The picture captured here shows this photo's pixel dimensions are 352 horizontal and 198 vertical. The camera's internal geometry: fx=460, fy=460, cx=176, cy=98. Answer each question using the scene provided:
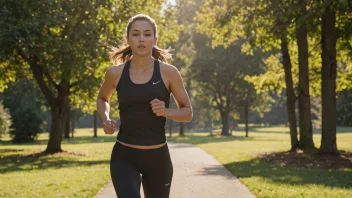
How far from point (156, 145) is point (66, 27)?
16643 millimetres

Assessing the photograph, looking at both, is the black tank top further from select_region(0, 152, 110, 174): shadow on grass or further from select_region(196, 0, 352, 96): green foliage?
select_region(0, 152, 110, 174): shadow on grass

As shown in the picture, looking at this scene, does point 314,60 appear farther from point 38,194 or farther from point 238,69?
point 238,69

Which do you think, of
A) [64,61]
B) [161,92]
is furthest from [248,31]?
[161,92]

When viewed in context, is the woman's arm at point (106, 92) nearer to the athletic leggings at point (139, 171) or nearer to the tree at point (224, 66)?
the athletic leggings at point (139, 171)

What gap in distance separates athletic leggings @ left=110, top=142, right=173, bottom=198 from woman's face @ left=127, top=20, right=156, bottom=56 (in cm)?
87

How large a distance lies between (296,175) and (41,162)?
10.5 meters

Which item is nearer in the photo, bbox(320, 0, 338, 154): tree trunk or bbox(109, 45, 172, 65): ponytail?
bbox(109, 45, 172, 65): ponytail

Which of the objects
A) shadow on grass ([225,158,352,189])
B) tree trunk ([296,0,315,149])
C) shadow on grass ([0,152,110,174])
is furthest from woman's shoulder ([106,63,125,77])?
tree trunk ([296,0,315,149])

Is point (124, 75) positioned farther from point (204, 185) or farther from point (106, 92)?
point (204, 185)

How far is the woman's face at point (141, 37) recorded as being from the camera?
4094 millimetres

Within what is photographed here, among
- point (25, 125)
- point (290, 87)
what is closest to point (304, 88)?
point (290, 87)

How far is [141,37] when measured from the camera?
4.08 meters

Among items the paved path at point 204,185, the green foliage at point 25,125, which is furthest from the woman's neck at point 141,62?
the green foliage at point 25,125

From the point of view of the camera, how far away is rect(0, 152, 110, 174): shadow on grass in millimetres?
16347
